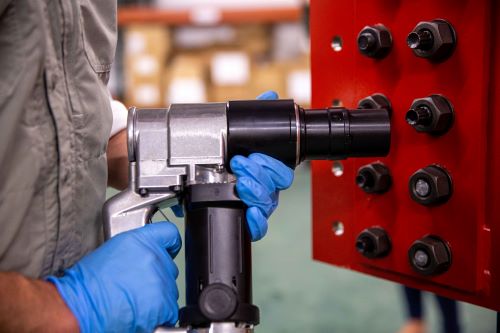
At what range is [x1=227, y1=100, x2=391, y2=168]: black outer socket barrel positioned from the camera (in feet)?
2.36

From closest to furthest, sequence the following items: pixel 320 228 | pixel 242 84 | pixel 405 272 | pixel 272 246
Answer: pixel 405 272, pixel 320 228, pixel 272 246, pixel 242 84

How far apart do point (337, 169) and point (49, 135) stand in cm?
44

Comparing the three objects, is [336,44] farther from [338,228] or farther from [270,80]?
[270,80]

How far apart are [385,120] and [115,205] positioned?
1.23ft

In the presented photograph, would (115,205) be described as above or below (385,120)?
below

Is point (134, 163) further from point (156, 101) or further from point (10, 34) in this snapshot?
point (156, 101)

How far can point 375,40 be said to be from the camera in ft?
2.59

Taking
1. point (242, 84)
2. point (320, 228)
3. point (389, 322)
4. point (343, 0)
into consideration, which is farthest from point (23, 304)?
point (242, 84)

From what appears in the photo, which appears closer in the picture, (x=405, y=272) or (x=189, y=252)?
(x=189, y=252)

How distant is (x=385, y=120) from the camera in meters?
0.73

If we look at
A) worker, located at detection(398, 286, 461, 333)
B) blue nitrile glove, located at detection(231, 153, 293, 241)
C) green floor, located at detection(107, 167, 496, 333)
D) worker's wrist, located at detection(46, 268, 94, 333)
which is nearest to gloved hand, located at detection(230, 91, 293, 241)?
blue nitrile glove, located at detection(231, 153, 293, 241)

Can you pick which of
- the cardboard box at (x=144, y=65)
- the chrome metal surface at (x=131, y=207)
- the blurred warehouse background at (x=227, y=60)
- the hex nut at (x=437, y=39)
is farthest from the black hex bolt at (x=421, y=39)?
the cardboard box at (x=144, y=65)

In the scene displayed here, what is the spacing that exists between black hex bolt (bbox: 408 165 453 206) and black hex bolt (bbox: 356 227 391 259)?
98 millimetres

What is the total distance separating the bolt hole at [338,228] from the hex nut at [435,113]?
9.1 inches
